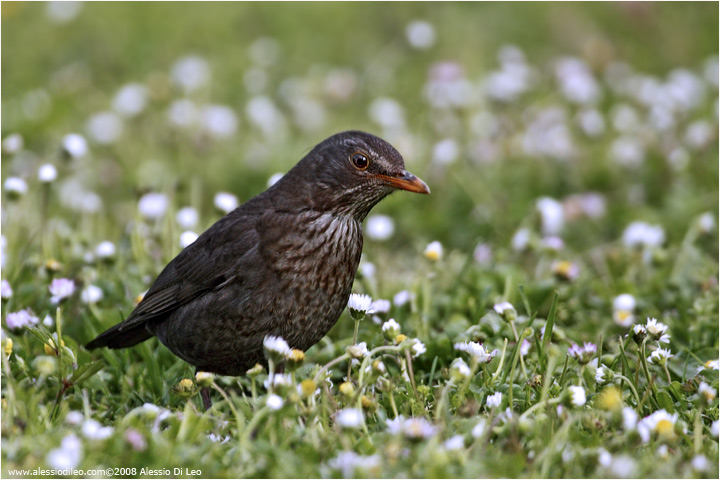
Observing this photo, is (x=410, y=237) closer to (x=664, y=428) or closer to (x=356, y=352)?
(x=356, y=352)

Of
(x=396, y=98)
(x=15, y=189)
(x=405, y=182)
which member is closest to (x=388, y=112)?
(x=396, y=98)

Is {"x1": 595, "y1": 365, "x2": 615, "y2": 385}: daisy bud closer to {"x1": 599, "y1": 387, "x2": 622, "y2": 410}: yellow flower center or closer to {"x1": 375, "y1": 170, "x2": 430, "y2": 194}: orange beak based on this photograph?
{"x1": 599, "y1": 387, "x2": 622, "y2": 410}: yellow flower center

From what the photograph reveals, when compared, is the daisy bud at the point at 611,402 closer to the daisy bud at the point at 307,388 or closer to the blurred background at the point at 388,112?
the daisy bud at the point at 307,388

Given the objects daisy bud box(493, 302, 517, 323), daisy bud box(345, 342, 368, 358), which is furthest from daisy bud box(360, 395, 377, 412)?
daisy bud box(493, 302, 517, 323)

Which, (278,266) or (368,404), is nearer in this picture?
(368,404)

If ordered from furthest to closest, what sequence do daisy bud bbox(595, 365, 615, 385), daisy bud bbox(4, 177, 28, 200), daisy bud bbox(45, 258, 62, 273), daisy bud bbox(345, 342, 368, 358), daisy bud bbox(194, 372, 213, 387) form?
daisy bud bbox(4, 177, 28, 200)
daisy bud bbox(45, 258, 62, 273)
daisy bud bbox(595, 365, 615, 385)
daisy bud bbox(345, 342, 368, 358)
daisy bud bbox(194, 372, 213, 387)

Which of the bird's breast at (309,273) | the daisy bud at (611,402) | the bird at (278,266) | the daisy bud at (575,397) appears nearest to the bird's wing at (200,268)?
the bird at (278,266)
